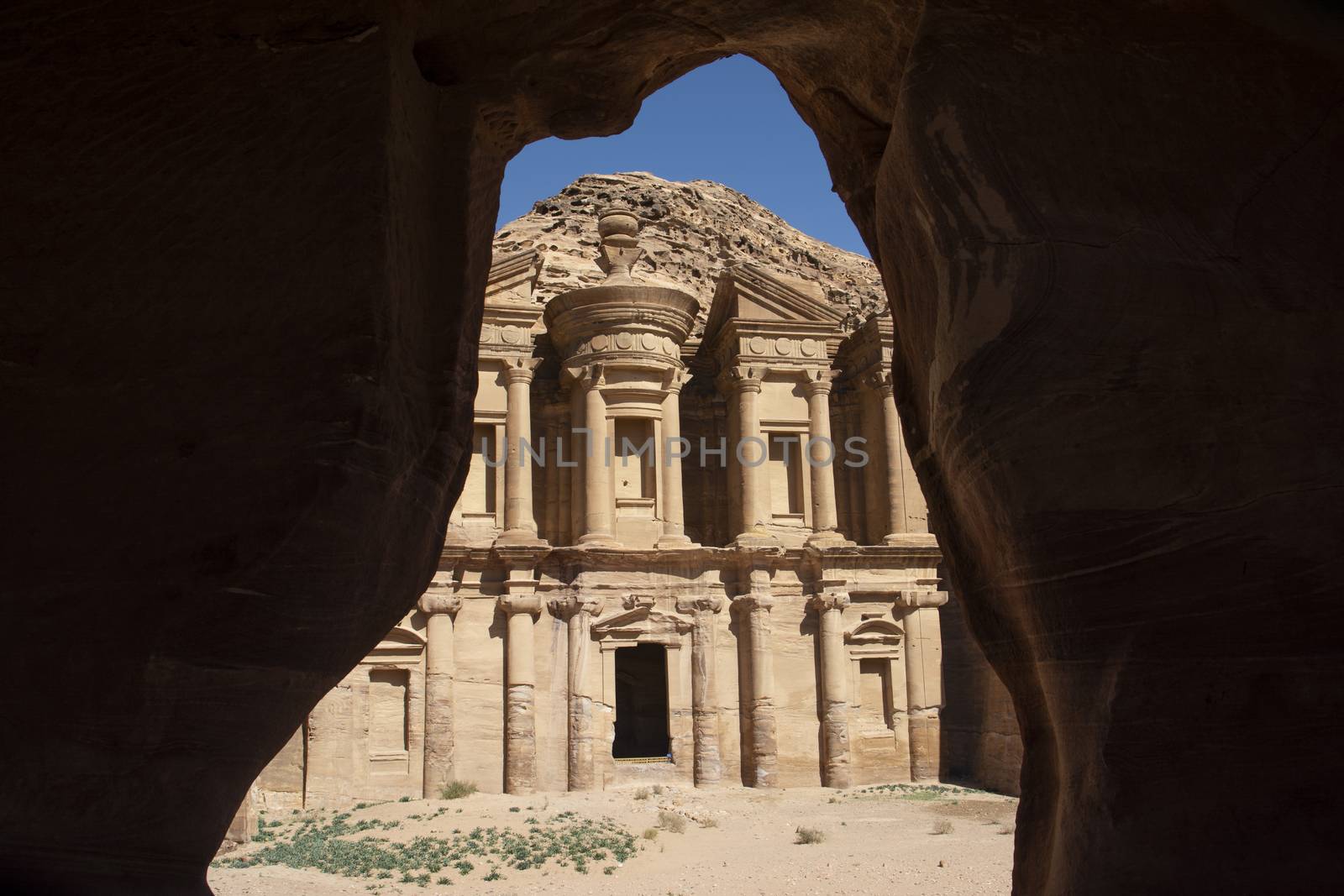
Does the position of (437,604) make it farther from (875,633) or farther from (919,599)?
(919,599)

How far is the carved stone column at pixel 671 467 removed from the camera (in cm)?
2141

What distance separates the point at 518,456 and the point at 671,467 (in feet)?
9.22

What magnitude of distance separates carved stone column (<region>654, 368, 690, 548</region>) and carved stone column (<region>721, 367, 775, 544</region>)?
45.0 inches

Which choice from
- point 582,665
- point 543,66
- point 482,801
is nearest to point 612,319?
point 582,665

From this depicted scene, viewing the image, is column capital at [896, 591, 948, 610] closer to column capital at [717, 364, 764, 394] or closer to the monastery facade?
the monastery facade

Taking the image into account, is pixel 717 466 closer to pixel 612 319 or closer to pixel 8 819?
pixel 612 319

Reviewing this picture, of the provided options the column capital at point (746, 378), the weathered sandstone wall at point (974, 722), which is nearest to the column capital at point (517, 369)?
the column capital at point (746, 378)

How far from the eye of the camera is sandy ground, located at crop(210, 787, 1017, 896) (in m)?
11.5

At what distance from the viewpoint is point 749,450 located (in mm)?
21906

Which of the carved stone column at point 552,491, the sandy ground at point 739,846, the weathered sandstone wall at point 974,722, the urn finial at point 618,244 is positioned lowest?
the sandy ground at point 739,846

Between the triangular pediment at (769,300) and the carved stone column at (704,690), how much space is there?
5.73 meters

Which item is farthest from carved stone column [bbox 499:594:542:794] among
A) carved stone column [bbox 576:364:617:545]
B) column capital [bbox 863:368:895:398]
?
column capital [bbox 863:368:895:398]

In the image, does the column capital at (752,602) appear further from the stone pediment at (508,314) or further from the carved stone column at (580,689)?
the stone pediment at (508,314)

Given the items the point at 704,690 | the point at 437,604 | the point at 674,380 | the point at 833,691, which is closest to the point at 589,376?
the point at 674,380
